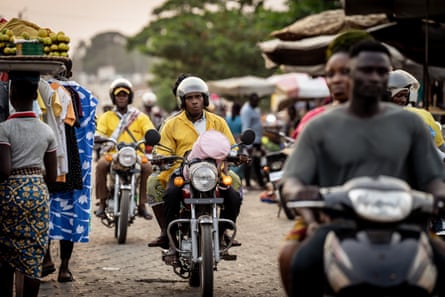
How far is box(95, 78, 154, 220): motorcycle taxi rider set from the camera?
494 inches

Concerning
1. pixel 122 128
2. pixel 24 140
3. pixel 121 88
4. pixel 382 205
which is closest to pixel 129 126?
pixel 122 128

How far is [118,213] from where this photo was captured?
469 inches

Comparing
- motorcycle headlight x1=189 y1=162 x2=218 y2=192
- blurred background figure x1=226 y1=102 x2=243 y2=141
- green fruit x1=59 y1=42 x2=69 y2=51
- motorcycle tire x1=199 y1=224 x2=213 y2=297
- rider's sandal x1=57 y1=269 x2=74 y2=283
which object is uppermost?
green fruit x1=59 y1=42 x2=69 y2=51

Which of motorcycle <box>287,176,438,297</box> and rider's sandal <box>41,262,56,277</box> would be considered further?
rider's sandal <box>41,262,56,277</box>

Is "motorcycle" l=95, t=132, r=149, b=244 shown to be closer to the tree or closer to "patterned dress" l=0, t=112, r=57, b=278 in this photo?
"patterned dress" l=0, t=112, r=57, b=278

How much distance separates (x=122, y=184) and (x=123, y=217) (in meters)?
0.63

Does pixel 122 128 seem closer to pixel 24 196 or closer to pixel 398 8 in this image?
pixel 398 8

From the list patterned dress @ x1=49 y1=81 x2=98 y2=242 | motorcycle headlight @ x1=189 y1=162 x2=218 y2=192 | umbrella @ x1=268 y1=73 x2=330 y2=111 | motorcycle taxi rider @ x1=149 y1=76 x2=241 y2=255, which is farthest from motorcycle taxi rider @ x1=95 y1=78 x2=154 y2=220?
umbrella @ x1=268 y1=73 x2=330 y2=111

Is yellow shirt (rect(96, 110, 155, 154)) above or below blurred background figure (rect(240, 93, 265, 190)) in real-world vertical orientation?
above

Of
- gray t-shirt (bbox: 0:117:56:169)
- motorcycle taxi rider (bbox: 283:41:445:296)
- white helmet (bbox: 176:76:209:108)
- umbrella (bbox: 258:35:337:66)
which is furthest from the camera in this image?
umbrella (bbox: 258:35:337:66)

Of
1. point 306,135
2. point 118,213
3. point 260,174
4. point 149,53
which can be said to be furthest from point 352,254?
point 149,53

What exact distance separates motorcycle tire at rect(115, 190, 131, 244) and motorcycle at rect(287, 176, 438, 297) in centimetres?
748

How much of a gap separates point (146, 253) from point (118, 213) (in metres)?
1.07

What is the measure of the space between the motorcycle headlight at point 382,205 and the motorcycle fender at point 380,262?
0.09 metres
